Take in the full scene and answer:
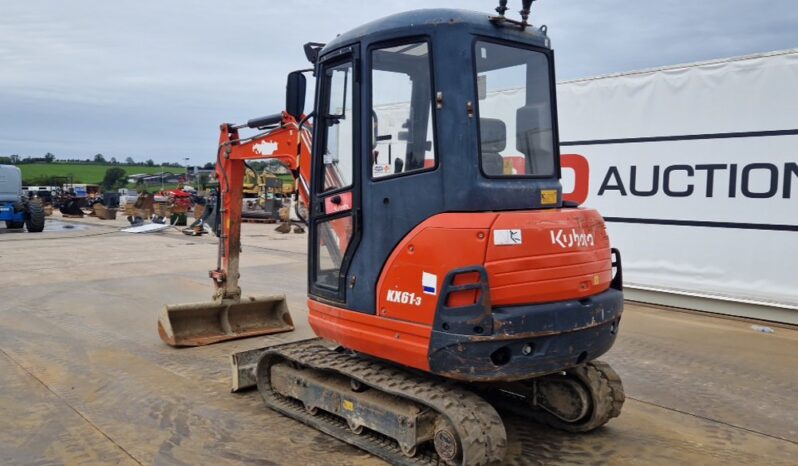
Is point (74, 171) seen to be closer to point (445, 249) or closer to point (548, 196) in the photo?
point (548, 196)

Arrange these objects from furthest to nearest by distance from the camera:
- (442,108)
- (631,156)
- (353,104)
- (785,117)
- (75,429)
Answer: (631,156)
(785,117)
(75,429)
(353,104)
(442,108)

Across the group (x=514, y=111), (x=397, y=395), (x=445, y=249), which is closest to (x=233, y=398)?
(x=397, y=395)

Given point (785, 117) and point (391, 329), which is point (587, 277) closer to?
point (391, 329)

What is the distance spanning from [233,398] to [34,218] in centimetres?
1997

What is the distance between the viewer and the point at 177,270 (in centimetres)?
1288

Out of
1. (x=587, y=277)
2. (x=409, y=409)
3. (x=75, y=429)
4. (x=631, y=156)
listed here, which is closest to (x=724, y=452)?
(x=587, y=277)

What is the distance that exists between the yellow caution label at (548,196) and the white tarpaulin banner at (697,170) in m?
5.78

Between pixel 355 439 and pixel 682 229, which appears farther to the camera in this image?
pixel 682 229

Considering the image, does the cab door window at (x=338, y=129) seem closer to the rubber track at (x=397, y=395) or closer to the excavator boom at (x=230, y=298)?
the rubber track at (x=397, y=395)

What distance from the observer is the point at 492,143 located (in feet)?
13.0

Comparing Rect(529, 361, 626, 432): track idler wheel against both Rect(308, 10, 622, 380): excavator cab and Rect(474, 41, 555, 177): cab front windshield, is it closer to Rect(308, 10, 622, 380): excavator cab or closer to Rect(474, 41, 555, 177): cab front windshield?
Rect(308, 10, 622, 380): excavator cab

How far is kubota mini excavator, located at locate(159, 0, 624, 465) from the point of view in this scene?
3.68 m

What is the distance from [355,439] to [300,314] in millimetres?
4727

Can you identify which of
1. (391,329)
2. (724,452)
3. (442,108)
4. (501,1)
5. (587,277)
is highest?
(501,1)
